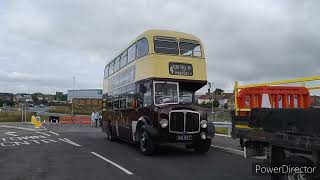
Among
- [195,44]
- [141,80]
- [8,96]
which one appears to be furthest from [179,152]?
[8,96]

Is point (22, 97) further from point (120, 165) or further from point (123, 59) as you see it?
point (120, 165)

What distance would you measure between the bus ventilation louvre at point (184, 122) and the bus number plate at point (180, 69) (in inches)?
68.8

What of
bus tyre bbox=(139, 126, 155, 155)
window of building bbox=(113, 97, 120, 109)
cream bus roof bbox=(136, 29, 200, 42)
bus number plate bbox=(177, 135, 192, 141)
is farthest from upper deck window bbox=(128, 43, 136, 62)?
bus number plate bbox=(177, 135, 192, 141)

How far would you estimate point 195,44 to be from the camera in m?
17.9

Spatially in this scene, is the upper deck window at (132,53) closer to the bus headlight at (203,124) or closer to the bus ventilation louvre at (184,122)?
the bus ventilation louvre at (184,122)

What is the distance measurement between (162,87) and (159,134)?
187 centimetres

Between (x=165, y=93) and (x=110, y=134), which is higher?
(x=165, y=93)

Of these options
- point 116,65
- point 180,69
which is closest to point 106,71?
point 116,65

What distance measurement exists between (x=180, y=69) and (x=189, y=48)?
114 cm

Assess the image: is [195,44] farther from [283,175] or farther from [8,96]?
[8,96]

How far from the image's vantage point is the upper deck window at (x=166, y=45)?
1709 cm

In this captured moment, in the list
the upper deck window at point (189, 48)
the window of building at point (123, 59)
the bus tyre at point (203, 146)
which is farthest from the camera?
the window of building at point (123, 59)

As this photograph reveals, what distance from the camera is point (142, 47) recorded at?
1786cm

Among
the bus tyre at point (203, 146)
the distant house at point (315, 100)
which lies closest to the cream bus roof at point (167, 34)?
the bus tyre at point (203, 146)
